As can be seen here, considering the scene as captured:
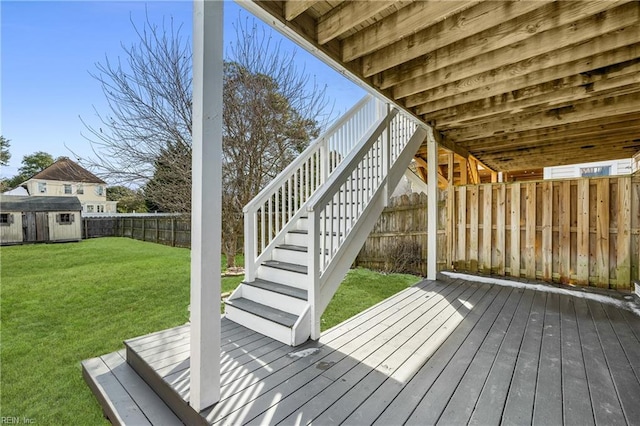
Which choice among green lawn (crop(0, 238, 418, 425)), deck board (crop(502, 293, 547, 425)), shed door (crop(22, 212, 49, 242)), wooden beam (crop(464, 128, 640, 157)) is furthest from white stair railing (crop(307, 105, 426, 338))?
shed door (crop(22, 212, 49, 242))

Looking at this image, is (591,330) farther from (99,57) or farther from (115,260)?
(115,260)

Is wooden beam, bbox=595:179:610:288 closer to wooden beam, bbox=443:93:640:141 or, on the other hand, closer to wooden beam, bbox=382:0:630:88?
wooden beam, bbox=443:93:640:141

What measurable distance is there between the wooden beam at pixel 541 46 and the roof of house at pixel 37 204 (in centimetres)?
1651

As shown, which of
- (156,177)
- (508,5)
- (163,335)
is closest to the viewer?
(508,5)

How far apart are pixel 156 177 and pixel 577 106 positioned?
7048mm

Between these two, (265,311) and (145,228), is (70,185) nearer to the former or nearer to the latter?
(145,228)

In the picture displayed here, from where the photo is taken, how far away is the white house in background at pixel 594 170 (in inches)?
384

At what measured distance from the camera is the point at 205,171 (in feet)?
5.17

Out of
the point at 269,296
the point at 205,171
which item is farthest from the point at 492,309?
the point at 205,171

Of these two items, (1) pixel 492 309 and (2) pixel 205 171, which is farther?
(1) pixel 492 309

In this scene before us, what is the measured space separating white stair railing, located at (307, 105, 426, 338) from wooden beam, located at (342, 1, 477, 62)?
110 cm

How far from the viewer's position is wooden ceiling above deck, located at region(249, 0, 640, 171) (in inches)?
81.3

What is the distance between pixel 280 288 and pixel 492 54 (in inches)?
125

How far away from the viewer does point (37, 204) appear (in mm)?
12555
